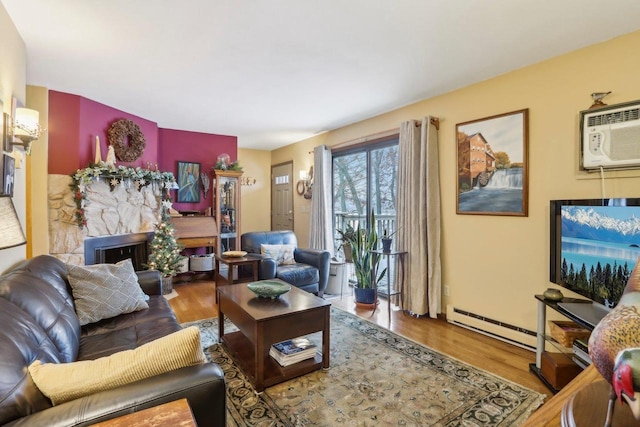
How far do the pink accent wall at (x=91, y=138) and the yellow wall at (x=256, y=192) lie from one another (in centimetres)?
123

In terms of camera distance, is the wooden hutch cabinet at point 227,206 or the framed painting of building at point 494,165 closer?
the framed painting of building at point 494,165

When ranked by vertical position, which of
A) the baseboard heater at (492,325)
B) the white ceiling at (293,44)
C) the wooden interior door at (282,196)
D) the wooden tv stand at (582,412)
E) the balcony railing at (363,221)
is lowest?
the baseboard heater at (492,325)

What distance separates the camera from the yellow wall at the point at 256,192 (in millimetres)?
6367

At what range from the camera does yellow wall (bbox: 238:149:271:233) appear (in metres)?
6.37

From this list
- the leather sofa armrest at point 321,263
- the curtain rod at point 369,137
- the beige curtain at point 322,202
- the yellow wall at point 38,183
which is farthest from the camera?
the beige curtain at point 322,202

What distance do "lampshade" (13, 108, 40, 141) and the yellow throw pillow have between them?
1.75 m

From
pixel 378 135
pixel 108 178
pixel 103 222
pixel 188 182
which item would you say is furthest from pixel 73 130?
pixel 378 135

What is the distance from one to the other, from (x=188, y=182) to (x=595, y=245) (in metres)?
5.13

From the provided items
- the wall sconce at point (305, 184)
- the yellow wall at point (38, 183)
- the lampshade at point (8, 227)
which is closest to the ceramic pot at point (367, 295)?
the wall sconce at point (305, 184)

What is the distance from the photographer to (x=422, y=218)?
342cm

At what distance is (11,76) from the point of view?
210 cm

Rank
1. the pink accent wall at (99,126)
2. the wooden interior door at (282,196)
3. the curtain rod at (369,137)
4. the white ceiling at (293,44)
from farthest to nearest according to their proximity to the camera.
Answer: the wooden interior door at (282,196) < the curtain rod at (369,137) < the pink accent wall at (99,126) < the white ceiling at (293,44)

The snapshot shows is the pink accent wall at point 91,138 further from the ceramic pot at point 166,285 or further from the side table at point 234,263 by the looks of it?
the side table at point 234,263

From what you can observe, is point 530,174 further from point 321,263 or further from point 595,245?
point 321,263
